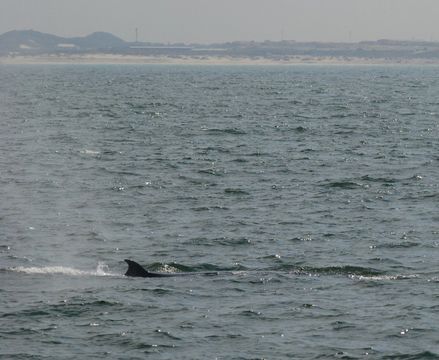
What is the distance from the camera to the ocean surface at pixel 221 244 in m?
27.0

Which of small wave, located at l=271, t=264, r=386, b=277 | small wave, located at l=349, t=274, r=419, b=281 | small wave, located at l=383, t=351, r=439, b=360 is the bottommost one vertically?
small wave, located at l=271, t=264, r=386, b=277

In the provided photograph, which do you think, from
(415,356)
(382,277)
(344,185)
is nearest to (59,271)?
(382,277)

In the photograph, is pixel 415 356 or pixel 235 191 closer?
pixel 415 356

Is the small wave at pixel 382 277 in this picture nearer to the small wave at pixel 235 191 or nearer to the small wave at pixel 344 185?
the small wave at pixel 235 191

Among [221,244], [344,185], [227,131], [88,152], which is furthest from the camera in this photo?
[227,131]

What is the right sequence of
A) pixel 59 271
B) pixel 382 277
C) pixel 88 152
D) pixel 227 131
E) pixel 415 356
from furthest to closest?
pixel 227 131, pixel 88 152, pixel 59 271, pixel 382 277, pixel 415 356

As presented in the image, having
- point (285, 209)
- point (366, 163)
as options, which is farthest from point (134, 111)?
point (285, 209)

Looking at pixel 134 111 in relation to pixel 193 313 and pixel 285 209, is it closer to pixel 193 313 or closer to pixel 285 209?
pixel 285 209

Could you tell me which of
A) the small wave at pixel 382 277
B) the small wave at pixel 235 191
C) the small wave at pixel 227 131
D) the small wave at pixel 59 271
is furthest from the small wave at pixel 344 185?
the small wave at pixel 227 131

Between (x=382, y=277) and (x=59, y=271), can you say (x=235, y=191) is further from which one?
(x=382, y=277)

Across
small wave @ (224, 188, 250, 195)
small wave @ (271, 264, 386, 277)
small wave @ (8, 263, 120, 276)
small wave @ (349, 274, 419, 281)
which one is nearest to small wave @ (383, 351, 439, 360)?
small wave @ (349, 274, 419, 281)

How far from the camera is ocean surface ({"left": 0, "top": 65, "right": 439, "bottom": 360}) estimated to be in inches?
1062

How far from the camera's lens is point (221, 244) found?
3900 cm

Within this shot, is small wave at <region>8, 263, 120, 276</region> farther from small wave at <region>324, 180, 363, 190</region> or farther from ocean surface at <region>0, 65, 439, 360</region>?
small wave at <region>324, 180, 363, 190</region>
